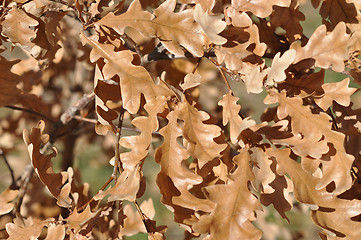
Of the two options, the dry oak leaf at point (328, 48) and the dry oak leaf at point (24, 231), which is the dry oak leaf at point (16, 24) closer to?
the dry oak leaf at point (24, 231)

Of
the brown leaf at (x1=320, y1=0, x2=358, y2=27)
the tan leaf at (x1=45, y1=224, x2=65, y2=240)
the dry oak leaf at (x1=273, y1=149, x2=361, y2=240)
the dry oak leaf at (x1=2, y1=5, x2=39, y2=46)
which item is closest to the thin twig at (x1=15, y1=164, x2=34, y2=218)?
the tan leaf at (x1=45, y1=224, x2=65, y2=240)

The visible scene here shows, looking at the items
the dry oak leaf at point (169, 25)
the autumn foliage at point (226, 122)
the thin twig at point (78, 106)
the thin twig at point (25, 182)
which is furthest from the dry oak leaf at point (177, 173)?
the thin twig at point (25, 182)

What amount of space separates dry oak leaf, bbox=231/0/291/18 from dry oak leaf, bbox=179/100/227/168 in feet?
0.78

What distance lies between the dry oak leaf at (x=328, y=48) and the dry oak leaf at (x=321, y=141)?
0.10 m

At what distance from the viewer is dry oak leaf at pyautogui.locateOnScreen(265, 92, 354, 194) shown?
2.68ft

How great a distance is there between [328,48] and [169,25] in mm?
330

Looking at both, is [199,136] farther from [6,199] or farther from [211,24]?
[6,199]

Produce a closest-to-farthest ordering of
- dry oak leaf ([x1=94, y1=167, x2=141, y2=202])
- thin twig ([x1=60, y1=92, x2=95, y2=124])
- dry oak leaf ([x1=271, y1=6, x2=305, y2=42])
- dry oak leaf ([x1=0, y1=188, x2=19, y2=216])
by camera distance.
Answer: dry oak leaf ([x1=94, y1=167, x2=141, y2=202]), dry oak leaf ([x1=271, y1=6, x2=305, y2=42]), dry oak leaf ([x1=0, y1=188, x2=19, y2=216]), thin twig ([x1=60, y1=92, x2=95, y2=124])

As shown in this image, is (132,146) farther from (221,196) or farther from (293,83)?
(293,83)

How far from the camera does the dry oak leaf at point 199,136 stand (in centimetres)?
82

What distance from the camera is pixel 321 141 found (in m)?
0.82

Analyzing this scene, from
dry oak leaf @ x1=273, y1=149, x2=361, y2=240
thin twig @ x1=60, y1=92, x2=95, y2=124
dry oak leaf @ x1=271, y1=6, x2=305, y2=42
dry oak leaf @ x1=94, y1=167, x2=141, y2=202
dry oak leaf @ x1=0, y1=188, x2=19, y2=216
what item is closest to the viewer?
dry oak leaf @ x1=94, y1=167, x2=141, y2=202

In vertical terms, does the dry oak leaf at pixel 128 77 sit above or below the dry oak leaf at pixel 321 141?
above

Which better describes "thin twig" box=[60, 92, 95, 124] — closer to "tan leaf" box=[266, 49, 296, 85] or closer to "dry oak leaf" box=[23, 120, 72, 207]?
"dry oak leaf" box=[23, 120, 72, 207]
